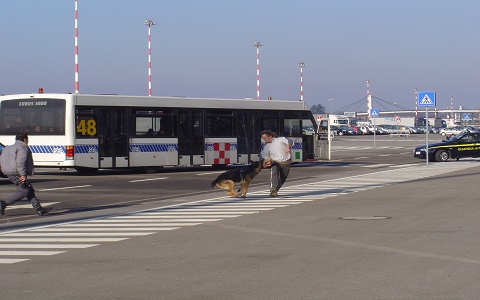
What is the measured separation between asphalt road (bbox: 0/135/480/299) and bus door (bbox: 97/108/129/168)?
6.68 metres

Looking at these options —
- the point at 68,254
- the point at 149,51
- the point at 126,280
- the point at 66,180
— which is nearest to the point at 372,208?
the point at 68,254

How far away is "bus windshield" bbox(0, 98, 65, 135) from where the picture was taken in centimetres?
2966

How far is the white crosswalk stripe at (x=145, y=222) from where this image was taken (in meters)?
12.5

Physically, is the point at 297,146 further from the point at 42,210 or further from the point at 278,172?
the point at 42,210

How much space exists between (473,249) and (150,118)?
21.4 m

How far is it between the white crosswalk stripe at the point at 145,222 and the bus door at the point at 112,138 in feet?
25.9

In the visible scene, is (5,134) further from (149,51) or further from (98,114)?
(149,51)

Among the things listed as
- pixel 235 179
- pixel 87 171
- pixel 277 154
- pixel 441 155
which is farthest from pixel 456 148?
pixel 235 179

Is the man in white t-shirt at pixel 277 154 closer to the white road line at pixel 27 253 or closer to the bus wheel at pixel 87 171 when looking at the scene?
the white road line at pixel 27 253

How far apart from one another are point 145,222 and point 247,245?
4.02 m

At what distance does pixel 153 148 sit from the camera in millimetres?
31609

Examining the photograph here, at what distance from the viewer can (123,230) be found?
47.6ft

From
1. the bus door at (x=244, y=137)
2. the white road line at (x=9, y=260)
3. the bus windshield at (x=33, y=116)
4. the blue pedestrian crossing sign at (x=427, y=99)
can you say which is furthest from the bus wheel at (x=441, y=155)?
the white road line at (x=9, y=260)

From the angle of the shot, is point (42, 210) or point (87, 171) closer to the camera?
point (42, 210)
